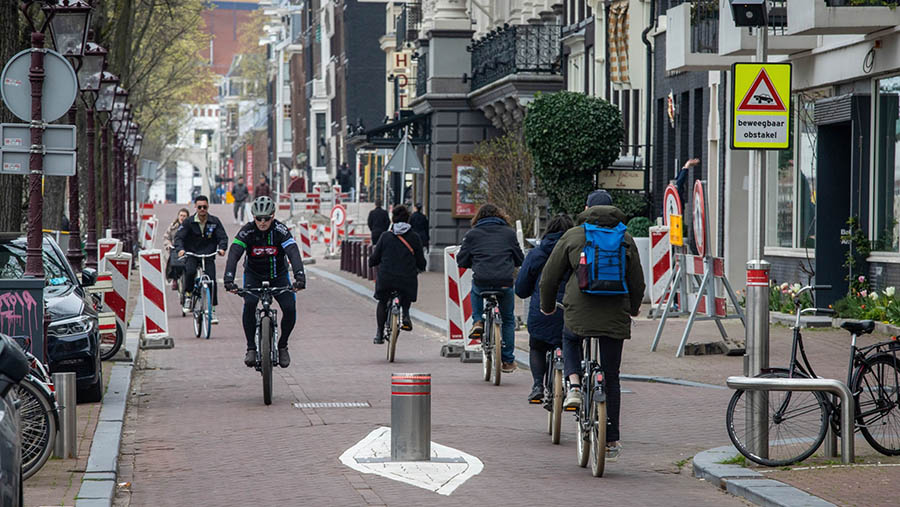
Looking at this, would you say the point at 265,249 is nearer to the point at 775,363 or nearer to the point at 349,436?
the point at 349,436

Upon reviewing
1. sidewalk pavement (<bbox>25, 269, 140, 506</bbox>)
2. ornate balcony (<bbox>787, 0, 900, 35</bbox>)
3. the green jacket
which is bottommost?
sidewalk pavement (<bbox>25, 269, 140, 506</bbox>)

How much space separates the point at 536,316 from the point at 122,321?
731 cm

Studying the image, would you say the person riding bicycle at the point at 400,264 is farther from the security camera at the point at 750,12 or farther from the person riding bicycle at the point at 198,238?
the security camera at the point at 750,12

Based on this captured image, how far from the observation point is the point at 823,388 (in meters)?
10.2

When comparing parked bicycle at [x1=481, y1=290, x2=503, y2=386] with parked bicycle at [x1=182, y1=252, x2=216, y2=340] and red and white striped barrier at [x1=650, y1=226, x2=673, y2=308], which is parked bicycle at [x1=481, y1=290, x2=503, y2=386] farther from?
parked bicycle at [x1=182, y1=252, x2=216, y2=340]

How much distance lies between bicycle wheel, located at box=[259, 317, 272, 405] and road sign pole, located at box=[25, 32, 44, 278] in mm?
2003

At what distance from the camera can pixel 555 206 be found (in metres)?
30.2

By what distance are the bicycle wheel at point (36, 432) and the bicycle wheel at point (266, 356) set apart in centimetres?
452

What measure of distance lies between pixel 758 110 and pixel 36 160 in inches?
238

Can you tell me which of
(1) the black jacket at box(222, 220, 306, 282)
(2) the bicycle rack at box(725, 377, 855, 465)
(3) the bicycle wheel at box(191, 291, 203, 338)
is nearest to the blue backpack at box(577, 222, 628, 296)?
(2) the bicycle rack at box(725, 377, 855, 465)

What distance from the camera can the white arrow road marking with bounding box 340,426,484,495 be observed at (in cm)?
1022

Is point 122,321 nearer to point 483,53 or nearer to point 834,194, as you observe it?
point 834,194

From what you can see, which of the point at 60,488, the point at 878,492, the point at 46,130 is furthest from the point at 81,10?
the point at 878,492

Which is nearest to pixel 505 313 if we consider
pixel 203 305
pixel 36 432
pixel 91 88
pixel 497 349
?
pixel 497 349
